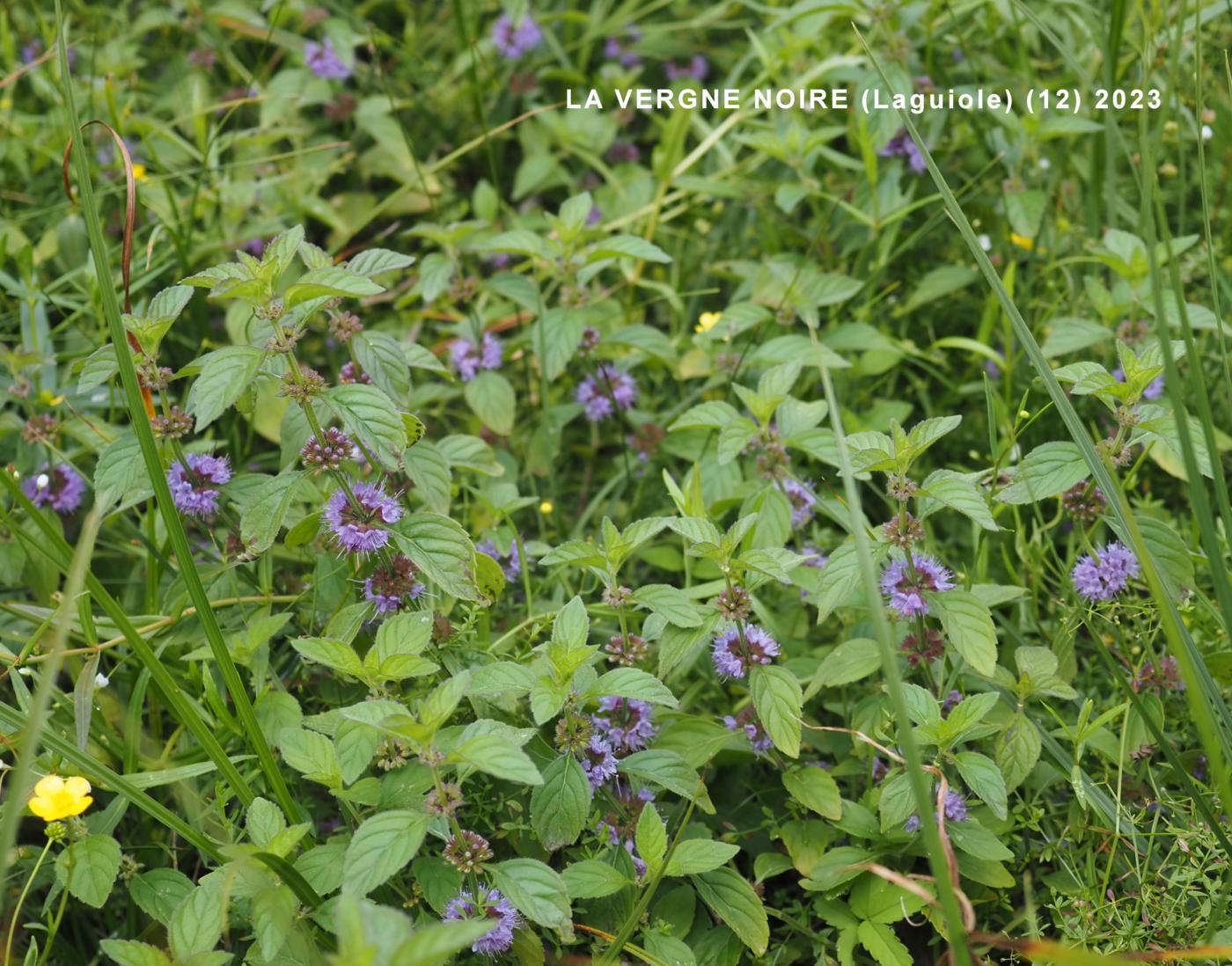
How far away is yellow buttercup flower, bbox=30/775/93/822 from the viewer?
4.27 ft

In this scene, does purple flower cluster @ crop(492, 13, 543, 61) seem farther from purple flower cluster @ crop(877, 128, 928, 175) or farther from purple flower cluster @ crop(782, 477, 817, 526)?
purple flower cluster @ crop(782, 477, 817, 526)

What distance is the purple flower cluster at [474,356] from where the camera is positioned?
83.5 inches

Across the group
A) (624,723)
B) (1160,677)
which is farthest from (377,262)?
(1160,677)

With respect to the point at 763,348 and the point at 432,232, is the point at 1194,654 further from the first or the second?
the point at 432,232

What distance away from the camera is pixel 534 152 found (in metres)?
2.65

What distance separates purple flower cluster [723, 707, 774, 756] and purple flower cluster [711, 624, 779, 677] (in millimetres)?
76

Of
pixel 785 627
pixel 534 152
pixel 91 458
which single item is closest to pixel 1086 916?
pixel 785 627

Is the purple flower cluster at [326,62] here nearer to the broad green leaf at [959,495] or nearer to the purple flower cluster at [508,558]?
the purple flower cluster at [508,558]

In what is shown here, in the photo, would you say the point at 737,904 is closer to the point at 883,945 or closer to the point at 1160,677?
the point at 883,945

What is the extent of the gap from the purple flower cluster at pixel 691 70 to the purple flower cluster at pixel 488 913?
7.11ft

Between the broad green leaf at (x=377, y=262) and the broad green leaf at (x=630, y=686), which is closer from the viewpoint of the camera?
the broad green leaf at (x=630, y=686)

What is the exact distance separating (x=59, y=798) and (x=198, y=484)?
18.1 inches

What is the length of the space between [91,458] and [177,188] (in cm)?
75

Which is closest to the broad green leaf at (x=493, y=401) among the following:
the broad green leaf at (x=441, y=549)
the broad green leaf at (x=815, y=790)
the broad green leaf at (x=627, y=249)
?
the broad green leaf at (x=627, y=249)
